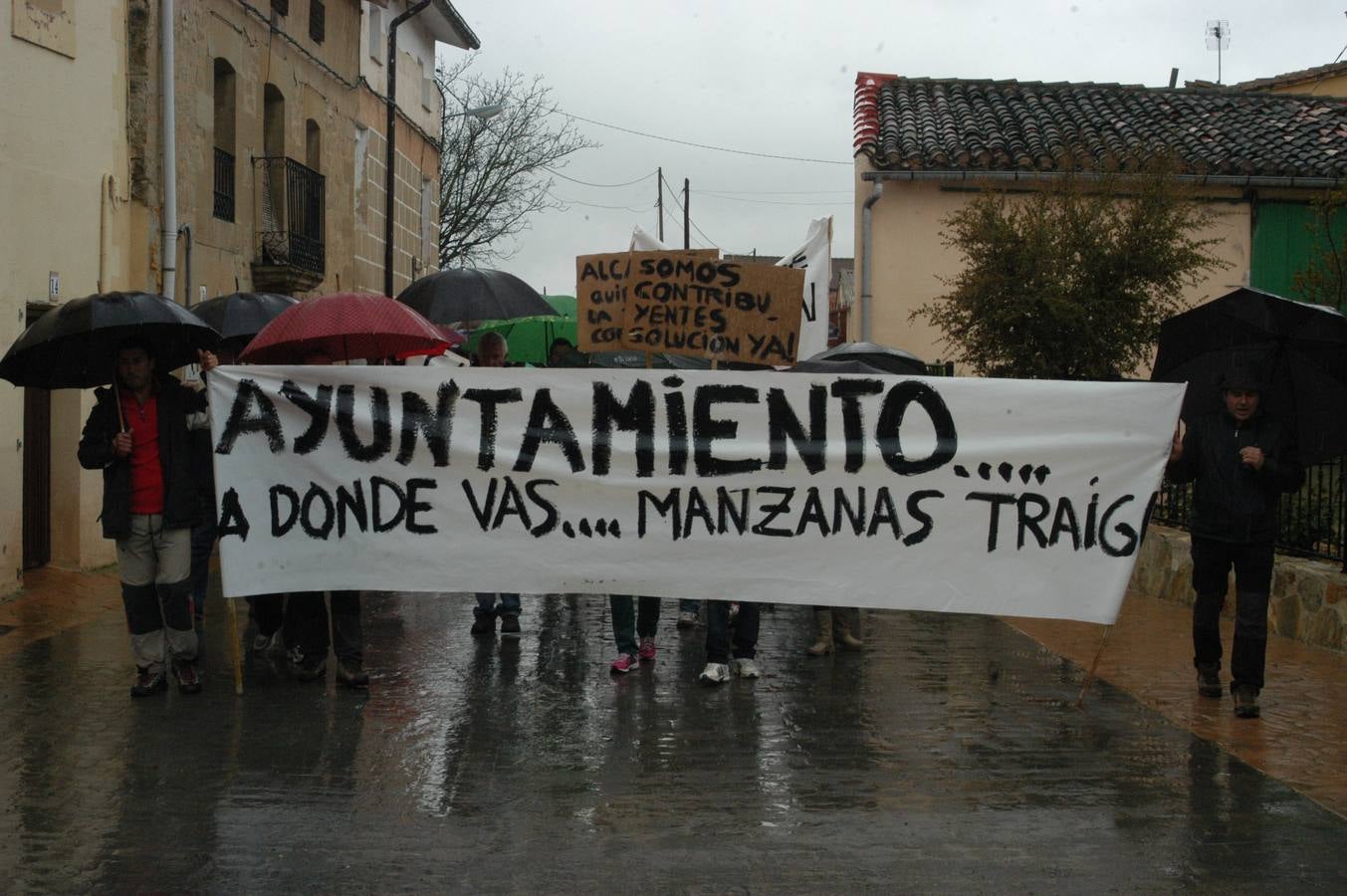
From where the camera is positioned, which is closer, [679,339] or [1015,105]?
[679,339]

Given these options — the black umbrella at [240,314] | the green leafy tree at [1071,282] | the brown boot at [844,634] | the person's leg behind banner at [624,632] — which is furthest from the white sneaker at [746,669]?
the green leafy tree at [1071,282]

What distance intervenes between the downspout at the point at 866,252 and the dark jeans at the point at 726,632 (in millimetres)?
13857

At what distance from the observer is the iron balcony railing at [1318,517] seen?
10.3 metres

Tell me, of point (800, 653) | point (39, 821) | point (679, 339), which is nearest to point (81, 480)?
point (679, 339)

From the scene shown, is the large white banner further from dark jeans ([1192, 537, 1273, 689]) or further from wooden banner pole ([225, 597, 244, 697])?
dark jeans ([1192, 537, 1273, 689])

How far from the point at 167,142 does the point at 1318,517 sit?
36.0ft

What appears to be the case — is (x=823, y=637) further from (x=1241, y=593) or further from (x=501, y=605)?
(x=1241, y=593)

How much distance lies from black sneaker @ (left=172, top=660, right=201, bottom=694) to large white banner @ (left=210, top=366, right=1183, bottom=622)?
52 centimetres

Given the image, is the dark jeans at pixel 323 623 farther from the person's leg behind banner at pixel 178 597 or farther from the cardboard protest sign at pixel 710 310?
the cardboard protest sign at pixel 710 310

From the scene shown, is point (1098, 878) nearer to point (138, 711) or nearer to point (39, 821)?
point (39, 821)

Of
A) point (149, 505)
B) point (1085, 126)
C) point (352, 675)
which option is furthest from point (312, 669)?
point (1085, 126)

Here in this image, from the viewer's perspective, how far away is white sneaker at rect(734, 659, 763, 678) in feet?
28.5

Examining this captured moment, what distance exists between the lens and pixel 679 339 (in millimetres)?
10258

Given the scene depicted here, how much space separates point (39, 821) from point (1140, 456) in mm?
5592
